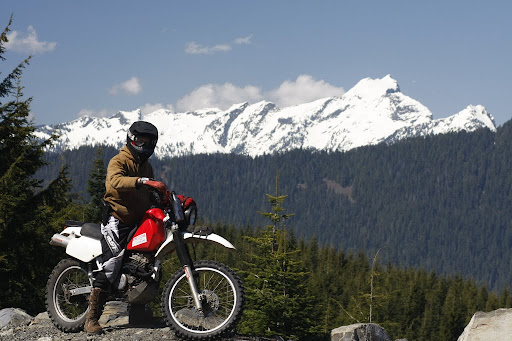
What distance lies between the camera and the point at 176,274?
8.79 metres

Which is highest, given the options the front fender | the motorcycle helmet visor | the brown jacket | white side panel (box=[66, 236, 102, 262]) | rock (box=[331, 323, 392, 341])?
the motorcycle helmet visor

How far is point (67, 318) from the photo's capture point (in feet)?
33.2

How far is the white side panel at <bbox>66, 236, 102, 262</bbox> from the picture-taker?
9.73 m

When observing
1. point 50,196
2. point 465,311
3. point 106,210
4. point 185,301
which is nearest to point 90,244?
point 106,210

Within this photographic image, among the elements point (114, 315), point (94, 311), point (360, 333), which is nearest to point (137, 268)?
point (94, 311)

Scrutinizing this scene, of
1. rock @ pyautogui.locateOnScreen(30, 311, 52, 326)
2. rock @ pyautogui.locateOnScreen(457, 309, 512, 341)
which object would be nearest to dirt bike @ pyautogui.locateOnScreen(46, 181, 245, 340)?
rock @ pyautogui.locateOnScreen(30, 311, 52, 326)

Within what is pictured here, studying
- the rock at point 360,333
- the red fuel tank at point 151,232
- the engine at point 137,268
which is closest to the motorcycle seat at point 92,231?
the engine at point 137,268

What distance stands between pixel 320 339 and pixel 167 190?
15977 mm

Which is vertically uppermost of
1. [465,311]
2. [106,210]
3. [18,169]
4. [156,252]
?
[18,169]

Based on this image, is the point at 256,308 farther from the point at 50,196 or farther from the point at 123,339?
the point at 123,339

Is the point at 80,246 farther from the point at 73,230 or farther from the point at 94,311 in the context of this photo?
the point at 94,311

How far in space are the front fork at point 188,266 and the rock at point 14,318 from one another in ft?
12.9

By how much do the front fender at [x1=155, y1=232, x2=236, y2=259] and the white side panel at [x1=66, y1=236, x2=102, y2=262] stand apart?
4.01 ft

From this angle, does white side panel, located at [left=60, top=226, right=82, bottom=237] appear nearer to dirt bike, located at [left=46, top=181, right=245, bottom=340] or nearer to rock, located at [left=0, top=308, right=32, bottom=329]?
dirt bike, located at [left=46, top=181, right=245, bottom=340]
